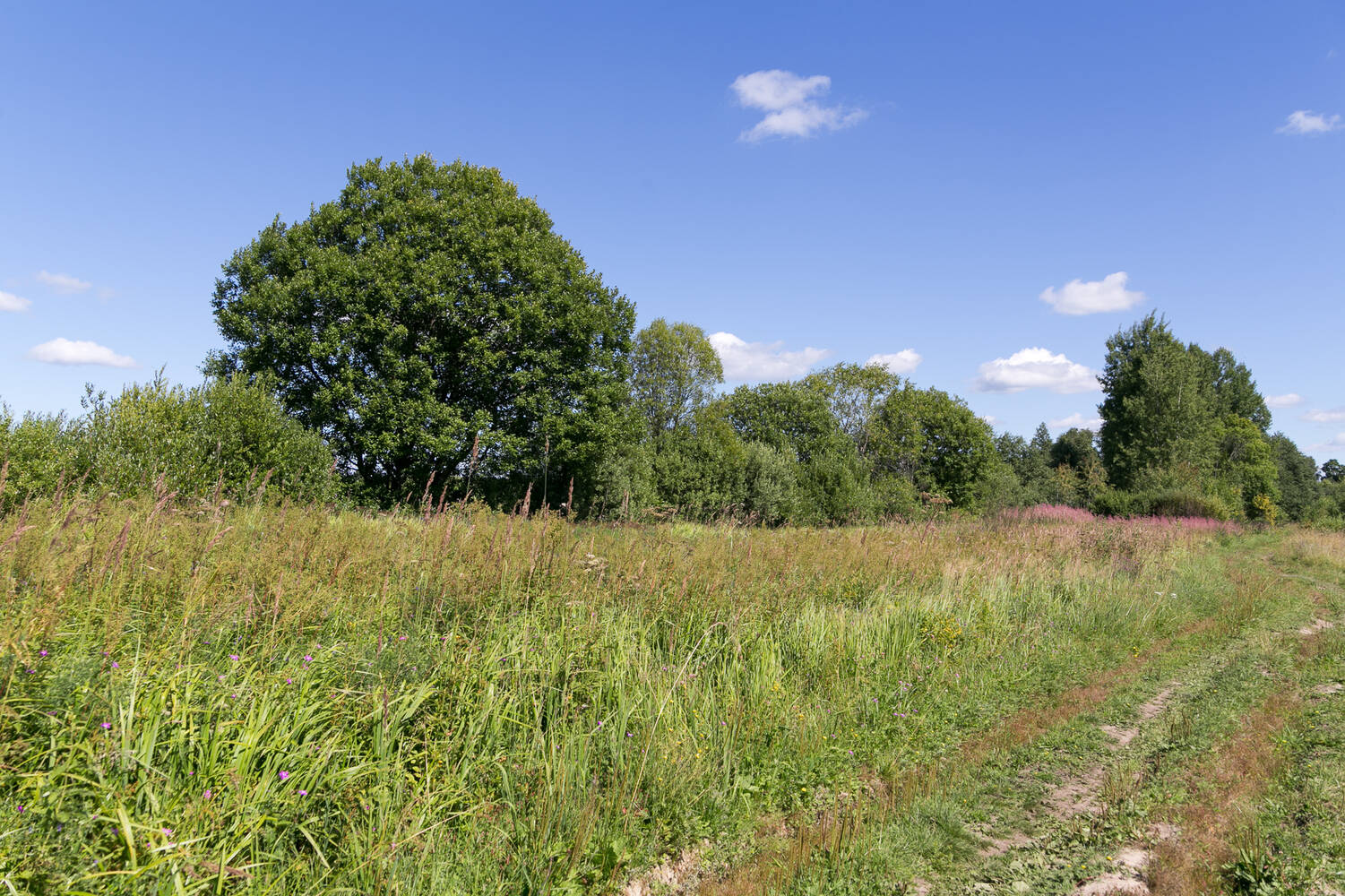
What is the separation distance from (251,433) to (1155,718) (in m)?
18.8

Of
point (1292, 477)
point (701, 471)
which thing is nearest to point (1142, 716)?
point (701, 471)

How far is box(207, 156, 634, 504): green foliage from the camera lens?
842 inches

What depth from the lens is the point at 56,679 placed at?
9.25ft

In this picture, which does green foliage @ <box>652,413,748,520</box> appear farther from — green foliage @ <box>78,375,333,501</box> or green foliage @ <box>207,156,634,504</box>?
green foliage @ <box>78,375,333,501</box>

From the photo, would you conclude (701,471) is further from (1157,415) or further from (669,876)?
(669,876)

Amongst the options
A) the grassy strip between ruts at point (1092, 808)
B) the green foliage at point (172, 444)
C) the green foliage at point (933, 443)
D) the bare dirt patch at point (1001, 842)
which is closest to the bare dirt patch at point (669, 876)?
the grassy strip between ruts at point (1092, 808)

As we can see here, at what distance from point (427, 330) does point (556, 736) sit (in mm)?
21618

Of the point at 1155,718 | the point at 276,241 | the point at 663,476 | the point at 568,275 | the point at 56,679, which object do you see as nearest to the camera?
the point at 56,679

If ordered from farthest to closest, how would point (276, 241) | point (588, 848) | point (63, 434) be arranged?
point (276, 241)
point (63, 434)
point (588, 848)

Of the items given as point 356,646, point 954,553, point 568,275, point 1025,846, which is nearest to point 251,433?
point 568,275

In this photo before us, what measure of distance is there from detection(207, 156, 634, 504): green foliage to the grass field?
52.2ft

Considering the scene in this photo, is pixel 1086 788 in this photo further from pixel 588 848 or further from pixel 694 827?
pixel 588 848

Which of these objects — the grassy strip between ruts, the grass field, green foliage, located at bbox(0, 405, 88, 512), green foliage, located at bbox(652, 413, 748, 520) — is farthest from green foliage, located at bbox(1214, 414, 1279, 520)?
green foliage, located at bbox(0, 405, 88, 512)

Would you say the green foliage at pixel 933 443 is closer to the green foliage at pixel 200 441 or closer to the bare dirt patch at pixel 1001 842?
the green foliage at pixel 200 441
